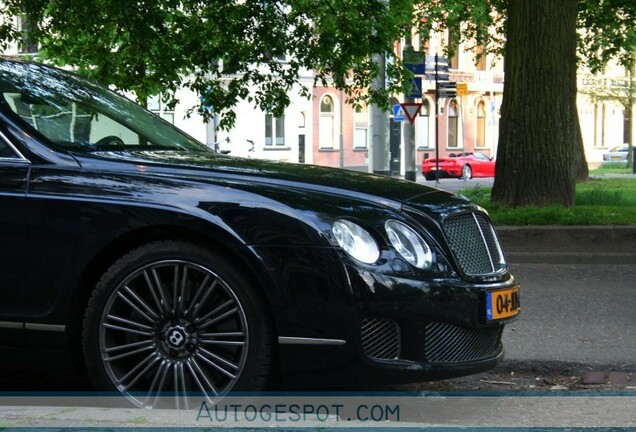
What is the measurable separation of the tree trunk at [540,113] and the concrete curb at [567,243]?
157cm

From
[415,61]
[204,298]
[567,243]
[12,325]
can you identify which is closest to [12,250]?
[12,325]

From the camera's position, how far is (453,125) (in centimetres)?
6019

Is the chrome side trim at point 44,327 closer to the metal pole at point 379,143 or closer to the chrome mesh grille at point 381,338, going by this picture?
the chrome mesh grille at point 381,338

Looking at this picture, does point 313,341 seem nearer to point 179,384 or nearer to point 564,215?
point 179,384

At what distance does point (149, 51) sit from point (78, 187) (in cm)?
971

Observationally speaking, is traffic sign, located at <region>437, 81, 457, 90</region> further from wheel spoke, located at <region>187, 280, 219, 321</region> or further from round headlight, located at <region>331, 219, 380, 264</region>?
wheel spoke, located at <region>187, 280, 219, 321</region>

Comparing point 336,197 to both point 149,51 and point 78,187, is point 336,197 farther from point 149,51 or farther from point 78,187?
point 149,51

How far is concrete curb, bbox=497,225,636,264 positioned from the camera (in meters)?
10.6

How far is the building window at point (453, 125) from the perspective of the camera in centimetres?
5984

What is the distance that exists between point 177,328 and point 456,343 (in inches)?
43.7

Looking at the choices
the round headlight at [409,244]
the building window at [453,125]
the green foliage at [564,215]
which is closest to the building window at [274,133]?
the building window at [453,125]

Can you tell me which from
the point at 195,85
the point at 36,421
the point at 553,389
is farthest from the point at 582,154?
the point at 36,421

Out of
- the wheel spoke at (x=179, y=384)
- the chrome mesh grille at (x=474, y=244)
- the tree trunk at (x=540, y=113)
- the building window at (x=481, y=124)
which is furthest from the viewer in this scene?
the building window at (x=481, y=124)

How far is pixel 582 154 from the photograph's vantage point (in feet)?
86.1
